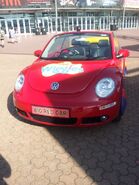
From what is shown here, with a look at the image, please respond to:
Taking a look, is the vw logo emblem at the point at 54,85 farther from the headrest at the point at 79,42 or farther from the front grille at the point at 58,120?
the headrest at the point at 79,42

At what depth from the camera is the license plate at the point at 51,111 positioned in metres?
3.57

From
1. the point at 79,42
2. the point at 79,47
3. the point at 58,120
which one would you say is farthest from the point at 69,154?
the point at 79,42

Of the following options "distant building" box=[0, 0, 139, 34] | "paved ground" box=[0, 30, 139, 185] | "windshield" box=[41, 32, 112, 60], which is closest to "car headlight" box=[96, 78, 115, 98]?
"paved ground" box=[0, 30, 139, 185]

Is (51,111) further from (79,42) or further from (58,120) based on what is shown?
(79,42)

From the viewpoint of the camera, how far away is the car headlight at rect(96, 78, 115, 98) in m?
3.64

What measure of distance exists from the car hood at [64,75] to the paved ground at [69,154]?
76cm

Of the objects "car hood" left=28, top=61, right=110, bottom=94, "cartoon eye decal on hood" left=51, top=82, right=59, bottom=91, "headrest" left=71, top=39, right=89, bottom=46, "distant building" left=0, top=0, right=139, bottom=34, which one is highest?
"headrest" left=71, top=39, right=89, bottom=46

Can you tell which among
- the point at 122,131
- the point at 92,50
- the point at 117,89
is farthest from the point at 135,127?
the point at 92,50

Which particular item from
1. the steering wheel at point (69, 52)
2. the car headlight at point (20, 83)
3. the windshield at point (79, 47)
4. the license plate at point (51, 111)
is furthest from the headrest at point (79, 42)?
the license plate at point (51, 111)

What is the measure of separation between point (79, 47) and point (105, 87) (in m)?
1.57

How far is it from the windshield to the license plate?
55.3 inches

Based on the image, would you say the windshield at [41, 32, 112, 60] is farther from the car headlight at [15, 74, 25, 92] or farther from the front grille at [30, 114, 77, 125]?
the front grille at [30, 114, 77, 125]

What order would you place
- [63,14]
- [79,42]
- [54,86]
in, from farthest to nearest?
[63,14] → [79,42] → [54,86]

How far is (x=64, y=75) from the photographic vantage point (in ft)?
13.2
